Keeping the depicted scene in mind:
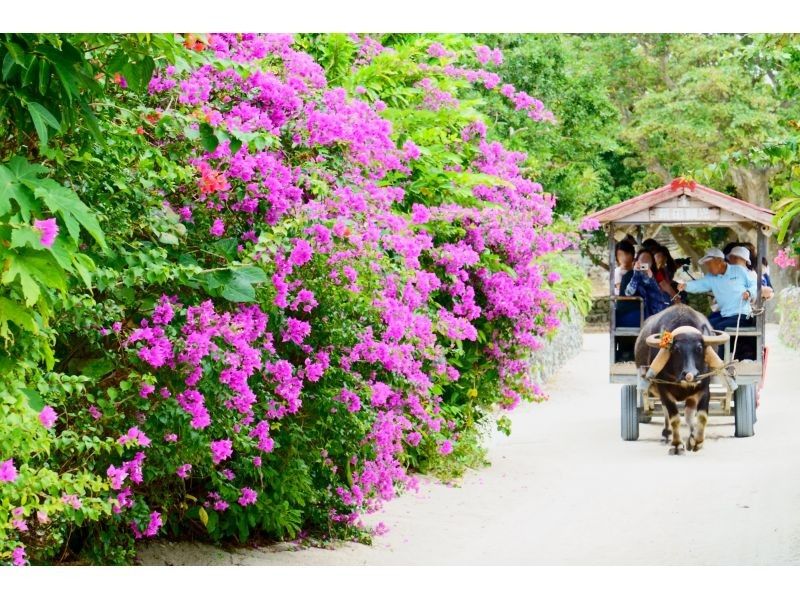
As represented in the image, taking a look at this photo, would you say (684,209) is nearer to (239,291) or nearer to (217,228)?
(217,228)

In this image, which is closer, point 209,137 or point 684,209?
point 209,137

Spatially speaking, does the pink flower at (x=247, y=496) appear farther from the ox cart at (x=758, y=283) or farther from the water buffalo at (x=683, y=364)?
the ox cart at (x=758, y=283)

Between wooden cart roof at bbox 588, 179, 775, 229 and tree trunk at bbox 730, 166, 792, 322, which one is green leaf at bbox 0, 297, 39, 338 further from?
tree trunk at bbox 730, 166, 792, 322

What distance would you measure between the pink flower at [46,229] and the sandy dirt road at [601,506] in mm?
2250

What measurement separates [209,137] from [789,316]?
7.56m

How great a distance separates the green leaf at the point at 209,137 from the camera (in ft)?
12.2

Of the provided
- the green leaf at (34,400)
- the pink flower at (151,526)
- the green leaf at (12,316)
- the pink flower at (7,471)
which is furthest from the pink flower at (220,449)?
the green leaf at (12,316)

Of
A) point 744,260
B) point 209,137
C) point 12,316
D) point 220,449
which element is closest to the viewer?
point 12,316

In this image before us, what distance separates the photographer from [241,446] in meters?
4.46

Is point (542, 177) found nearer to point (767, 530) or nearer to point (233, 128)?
point (767, 530)

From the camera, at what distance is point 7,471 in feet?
10.8

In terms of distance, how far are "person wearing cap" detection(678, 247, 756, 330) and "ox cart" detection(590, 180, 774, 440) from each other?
7cm

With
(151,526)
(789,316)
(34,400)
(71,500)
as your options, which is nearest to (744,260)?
(789,316)

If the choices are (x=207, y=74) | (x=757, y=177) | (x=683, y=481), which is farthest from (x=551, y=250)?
(x=207, y=74)
